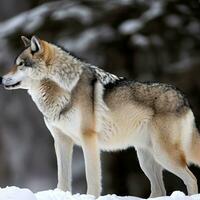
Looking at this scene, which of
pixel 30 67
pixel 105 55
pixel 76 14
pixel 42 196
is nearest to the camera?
pixel 42 196

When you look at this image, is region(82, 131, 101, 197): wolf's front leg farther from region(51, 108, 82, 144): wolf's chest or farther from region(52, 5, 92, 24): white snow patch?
region(52, 5, 92, 24): white snow patch

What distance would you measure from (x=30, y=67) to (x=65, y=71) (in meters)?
0.40

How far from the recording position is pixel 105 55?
14.2m

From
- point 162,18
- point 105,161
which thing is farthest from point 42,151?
point 162,18

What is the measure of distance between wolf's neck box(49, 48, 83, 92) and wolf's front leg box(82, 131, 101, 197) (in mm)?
583

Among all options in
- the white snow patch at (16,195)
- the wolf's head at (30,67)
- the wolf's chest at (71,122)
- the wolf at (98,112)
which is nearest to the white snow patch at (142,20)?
the wolf at (98,112)

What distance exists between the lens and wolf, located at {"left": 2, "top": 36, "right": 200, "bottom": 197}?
6633 mm

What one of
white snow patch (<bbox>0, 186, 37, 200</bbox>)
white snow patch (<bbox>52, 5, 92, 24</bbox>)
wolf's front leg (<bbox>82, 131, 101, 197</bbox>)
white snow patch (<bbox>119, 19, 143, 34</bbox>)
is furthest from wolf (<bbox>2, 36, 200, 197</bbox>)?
white snow patch (<bbox>52, 5, 92, 24</bbox>)

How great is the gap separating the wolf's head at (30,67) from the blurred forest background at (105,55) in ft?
22.7

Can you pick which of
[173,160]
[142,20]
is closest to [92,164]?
[173,160]

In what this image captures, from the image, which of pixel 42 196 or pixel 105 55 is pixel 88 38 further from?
pixel 42 196

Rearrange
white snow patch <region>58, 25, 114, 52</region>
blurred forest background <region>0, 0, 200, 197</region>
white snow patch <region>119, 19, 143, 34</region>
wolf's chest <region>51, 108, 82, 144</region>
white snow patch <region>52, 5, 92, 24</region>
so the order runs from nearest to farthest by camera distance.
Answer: wolf's chest <region>51, 108, 82, 144</region>, blurred forest background <region>0, 0, 200, 197</region>, white snow patch <region>119, 19, 143, 34</region>, white snow patch <region>58, 25, 114, 52</region>, white snow patch <region>52, 5, 92, 24</region>

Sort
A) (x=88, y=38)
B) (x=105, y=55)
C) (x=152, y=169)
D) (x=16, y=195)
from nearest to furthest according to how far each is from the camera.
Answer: (x=16, y=195) → (x=152, y=169) → (x=105, y=55) → (x=88, y=38)

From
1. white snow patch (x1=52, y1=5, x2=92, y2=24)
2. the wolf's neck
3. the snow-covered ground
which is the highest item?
white snow patch (x1=52, y1=5, x2=92, y2=24)
